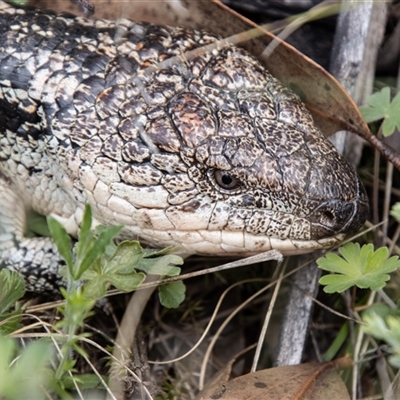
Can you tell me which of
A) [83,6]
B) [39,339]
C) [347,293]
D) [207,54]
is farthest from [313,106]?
[39,339]

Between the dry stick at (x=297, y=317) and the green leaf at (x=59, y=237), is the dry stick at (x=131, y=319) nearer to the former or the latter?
the dry stick at (x=297, y=317)

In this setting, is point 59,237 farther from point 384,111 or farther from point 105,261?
point 384,111

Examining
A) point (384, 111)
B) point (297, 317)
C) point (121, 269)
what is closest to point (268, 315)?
point (297, 317)

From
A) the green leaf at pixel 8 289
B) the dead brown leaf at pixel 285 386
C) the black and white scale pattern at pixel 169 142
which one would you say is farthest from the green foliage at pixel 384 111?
the green leaf at pixel 8 289

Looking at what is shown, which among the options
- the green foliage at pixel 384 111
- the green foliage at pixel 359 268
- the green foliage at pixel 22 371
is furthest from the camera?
the green foliage at pixel 384 111

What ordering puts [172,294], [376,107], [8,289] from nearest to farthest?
[8,289], [172,294], [376,107]

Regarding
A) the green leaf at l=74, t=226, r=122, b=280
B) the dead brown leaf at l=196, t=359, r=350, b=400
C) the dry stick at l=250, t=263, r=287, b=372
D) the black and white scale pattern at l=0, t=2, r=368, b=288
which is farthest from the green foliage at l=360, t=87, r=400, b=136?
the green leaf at l=74, t=226, r=122, b=280

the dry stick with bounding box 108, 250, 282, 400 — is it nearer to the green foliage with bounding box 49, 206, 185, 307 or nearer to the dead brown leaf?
the green foliage with bounding box 49, 206, 185, 307
